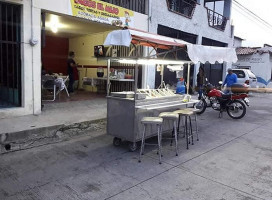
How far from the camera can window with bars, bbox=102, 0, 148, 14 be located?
362 inches

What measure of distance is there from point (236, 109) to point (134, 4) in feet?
18.9

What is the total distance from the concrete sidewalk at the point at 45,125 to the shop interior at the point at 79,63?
2.12m

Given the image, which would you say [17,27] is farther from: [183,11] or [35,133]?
[183,11]

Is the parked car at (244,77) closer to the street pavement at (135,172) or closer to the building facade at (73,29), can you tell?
the building facade at (73,29)

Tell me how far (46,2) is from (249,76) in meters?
13.5

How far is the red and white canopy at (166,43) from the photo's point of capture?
4.89 meters

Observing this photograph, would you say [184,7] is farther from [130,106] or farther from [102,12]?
[130,106]

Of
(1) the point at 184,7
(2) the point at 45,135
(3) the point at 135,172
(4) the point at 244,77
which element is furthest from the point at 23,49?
(4) the point at 244,77

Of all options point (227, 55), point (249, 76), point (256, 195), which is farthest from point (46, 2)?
point (249, 76)

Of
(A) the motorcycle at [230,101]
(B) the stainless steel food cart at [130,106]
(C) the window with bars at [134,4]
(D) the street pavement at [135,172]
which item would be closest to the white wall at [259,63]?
(A) the motorcycle at [230,101]

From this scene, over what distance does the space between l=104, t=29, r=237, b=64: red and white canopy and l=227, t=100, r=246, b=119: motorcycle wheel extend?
6.21ft

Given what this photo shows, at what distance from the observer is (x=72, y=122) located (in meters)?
6.14

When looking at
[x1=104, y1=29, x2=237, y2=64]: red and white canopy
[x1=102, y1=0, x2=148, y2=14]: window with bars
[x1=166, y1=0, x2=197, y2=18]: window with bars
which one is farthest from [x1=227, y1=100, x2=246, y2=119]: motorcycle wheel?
[x1=166, y1=0, x2=197, y2=18]: window with bars

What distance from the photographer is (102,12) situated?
27.8 ft
